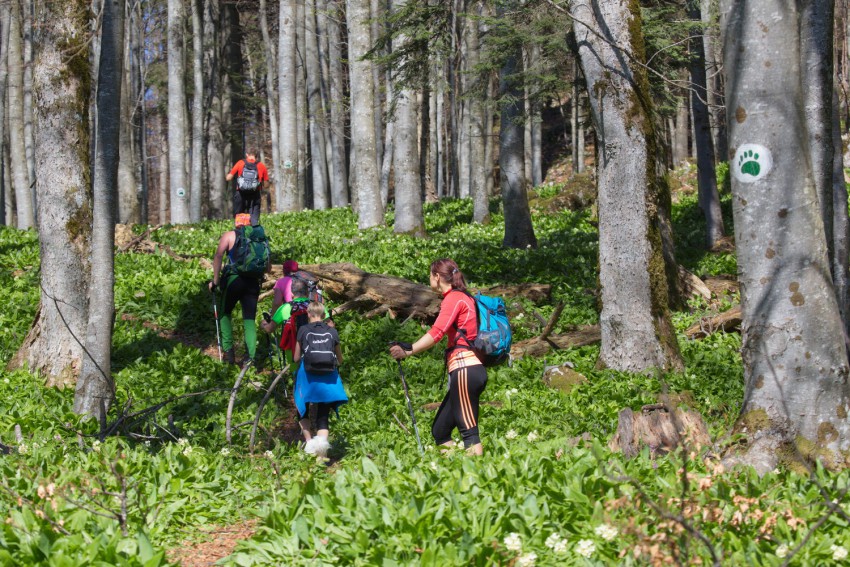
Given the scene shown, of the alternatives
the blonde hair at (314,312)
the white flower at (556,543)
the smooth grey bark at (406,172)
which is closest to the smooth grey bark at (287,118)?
the smooth grey bark at (406,172)

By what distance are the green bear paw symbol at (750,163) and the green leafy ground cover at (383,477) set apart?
197 cm

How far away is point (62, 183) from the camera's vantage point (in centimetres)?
870

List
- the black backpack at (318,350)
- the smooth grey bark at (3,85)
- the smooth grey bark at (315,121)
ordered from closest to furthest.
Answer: the black backpack at (318,350), the smooth grey bark at (3,85), the smooth grey bark at (315,121)

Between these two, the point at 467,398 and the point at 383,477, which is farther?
the point at 467,398

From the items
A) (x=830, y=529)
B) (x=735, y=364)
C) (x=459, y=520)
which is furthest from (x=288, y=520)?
(x=735, y=364)

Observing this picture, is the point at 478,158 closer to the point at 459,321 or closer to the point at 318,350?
the point at 318,350

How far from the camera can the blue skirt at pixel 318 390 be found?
280 inches

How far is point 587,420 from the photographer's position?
7.27m

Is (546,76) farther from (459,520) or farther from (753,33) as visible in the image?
(459,520)

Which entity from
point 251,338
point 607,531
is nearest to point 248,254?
point 251,338

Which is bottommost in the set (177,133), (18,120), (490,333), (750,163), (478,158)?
(490,333)

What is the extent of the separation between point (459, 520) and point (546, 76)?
45.3ft

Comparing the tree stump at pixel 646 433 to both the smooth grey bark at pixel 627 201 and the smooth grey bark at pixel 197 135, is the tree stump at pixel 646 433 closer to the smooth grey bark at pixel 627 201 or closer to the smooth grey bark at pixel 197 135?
the smooth grey bark at pixel 627 201

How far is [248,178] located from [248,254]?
115 inches
